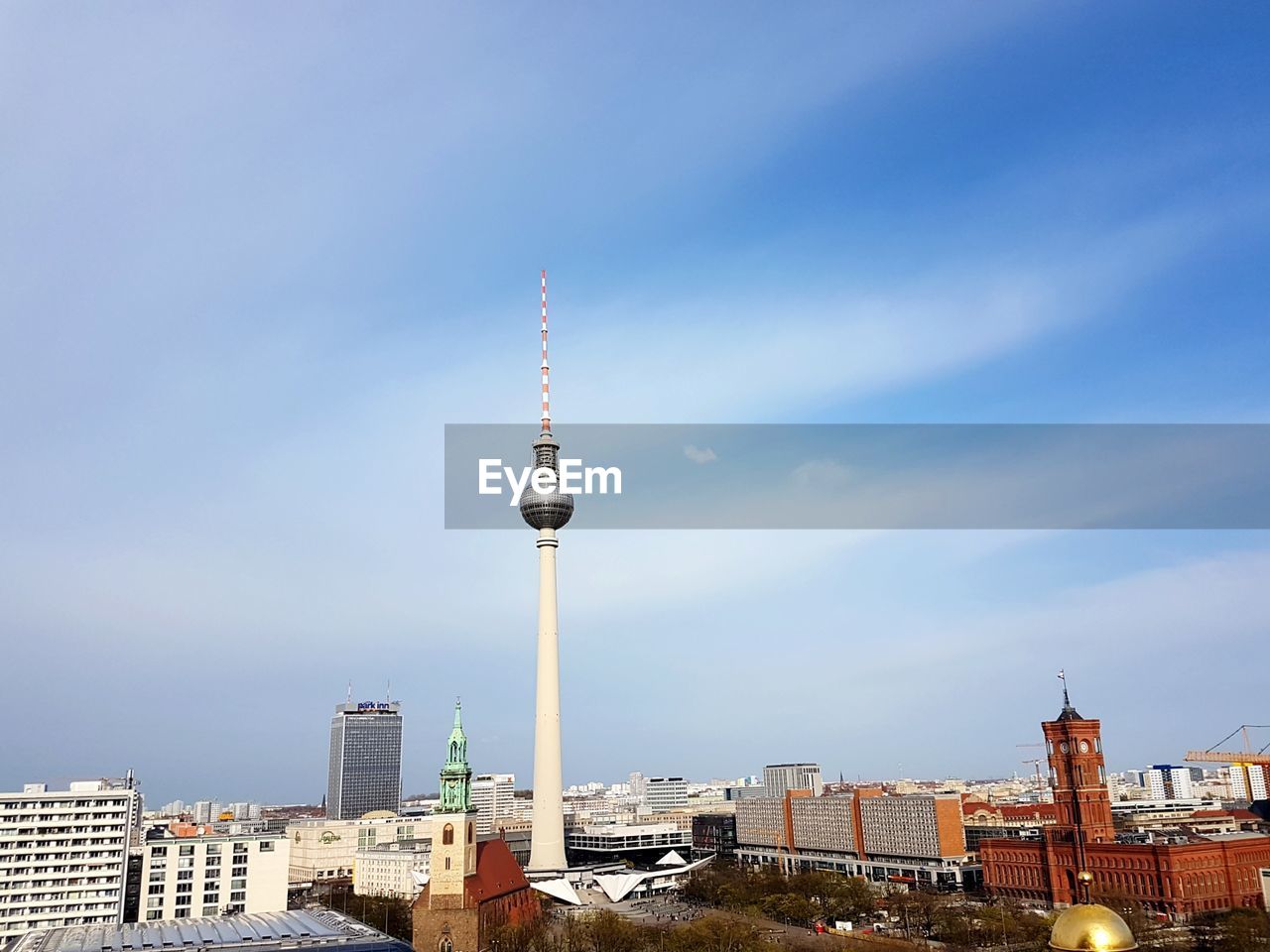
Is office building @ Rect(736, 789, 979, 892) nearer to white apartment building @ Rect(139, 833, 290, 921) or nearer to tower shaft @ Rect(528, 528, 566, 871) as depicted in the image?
tower shaft @ Rect(528, 528, 566, 871)

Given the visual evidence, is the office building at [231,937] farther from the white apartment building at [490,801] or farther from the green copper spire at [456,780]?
the white apartment building at [490,801]

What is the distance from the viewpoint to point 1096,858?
229 feet

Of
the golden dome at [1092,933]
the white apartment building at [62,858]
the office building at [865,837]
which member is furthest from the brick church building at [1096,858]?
the white apartment building at [62,858]

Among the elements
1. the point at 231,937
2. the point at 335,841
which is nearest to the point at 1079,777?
the point at 231,937

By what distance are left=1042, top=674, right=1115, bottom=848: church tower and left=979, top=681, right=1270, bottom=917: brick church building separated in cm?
7

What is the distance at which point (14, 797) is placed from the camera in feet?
204

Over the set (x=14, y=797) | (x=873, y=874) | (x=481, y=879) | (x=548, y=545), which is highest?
(x=548, y=545)

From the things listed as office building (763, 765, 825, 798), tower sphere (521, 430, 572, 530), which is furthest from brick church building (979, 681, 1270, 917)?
office building (763, 765, 825, 798)

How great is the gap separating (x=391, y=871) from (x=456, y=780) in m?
48.4

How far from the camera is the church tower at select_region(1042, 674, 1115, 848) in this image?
71.5 metres

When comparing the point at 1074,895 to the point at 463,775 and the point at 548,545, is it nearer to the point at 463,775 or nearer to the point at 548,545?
the point at 463,775

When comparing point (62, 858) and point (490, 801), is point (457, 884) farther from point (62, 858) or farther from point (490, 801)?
point (490, 801)

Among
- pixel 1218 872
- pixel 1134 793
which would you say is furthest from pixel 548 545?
pixel 1134 793

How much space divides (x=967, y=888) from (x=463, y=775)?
5649 cm
